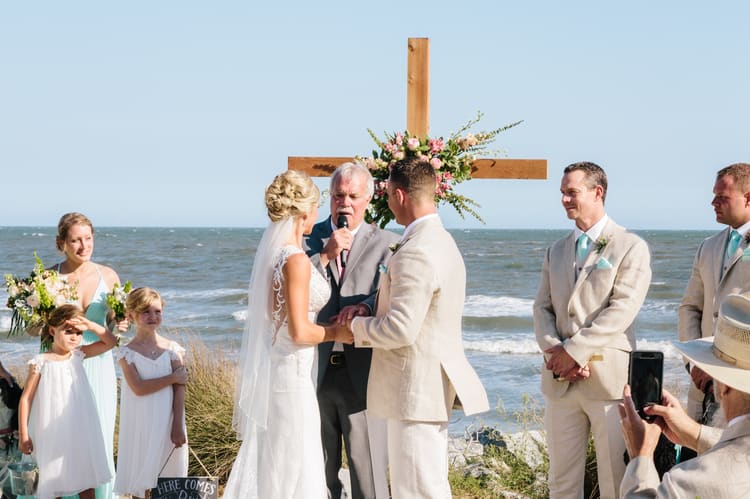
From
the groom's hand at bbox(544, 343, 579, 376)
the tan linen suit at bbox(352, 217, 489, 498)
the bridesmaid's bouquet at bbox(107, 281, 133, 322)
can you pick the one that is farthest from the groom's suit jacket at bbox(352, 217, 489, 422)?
the bridesmaid's bouquet at bbox(107, 281, 133, 322)

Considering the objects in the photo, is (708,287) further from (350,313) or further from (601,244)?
(350,313)

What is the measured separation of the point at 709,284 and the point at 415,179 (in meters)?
1.99

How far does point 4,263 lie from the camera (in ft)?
125

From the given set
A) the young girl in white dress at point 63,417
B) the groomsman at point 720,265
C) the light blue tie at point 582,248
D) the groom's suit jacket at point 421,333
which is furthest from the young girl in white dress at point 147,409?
the groomsman at point 720,265

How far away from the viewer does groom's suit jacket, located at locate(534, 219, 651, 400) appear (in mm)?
4957

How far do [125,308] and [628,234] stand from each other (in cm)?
295

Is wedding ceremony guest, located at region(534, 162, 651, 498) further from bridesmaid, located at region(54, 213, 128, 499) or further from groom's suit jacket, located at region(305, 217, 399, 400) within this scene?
bridesmaid, located at region(54, 213, 128, 499)

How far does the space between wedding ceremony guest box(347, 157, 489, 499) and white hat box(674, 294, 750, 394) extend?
1850mm

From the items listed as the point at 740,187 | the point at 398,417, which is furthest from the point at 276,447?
the point at 740,187

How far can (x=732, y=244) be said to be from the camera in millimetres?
5113

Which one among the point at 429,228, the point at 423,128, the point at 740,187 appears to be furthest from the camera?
the point at 423,128

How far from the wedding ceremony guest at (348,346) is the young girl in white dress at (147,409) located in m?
0.96

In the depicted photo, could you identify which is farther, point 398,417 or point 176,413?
point 176,413

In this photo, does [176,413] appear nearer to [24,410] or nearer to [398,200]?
[24,410]
